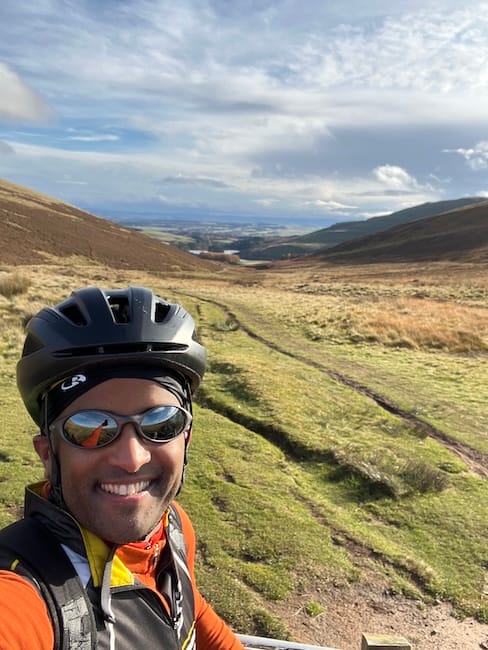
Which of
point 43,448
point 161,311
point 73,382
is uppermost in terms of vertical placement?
point 161,311

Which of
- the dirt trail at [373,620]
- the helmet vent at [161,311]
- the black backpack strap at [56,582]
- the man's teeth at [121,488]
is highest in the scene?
the helmet vent at [161,311]

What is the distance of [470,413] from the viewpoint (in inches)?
531

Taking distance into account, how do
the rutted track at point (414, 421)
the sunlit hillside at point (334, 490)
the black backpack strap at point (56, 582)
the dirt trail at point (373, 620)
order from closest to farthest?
1. the black backpack strap at point (56, 582)
2. the dirt trail at point (373, 620)
3. the sunlit hillside at point (334, 490)
4. the rutted track at point (414, 421)

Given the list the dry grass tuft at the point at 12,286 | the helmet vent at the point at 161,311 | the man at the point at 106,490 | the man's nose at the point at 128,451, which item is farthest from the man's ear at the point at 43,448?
the dry grass tuft at the point at 12,286

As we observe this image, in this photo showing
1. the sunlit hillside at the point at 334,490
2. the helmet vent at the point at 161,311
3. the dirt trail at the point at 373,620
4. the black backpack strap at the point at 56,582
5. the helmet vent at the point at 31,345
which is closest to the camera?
the black backpack strap at the point at 56,582

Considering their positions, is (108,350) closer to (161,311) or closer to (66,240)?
(161,311)

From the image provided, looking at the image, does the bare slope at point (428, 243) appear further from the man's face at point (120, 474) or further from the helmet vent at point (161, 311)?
the man's face at point (120, 474)

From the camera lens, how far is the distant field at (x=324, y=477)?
5.87m

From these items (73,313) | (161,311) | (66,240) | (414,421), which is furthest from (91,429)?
(66,240)

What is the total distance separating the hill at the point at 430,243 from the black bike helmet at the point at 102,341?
86093 mm

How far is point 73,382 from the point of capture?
7.93 feet

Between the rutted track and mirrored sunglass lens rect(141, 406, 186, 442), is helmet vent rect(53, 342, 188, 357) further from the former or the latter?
the rutted track

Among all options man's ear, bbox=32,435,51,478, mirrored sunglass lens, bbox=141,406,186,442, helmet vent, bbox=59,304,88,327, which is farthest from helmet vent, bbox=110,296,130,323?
man's ear, bbox=32,435,51,478

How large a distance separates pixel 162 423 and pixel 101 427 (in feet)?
1.00
